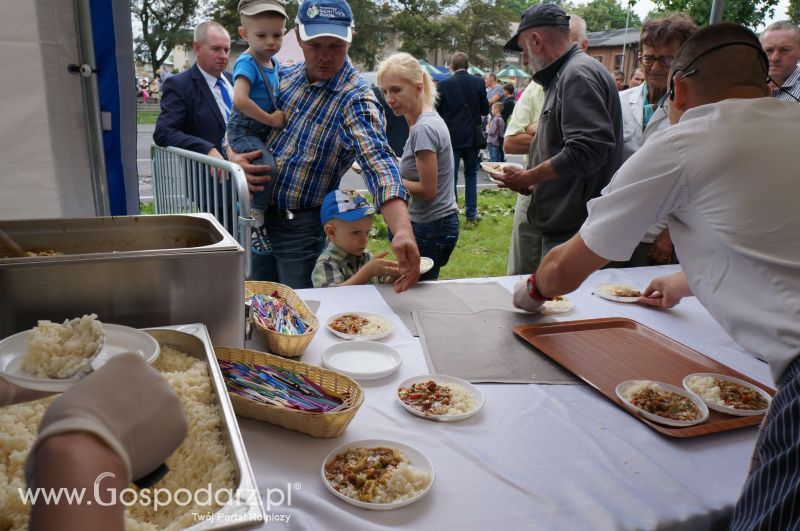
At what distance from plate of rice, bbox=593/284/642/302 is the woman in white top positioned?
1.01 metres

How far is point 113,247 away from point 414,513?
1037 mm

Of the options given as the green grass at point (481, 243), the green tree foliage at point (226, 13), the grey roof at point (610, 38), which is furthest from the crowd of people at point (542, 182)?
the grey roof at point (610, 38)

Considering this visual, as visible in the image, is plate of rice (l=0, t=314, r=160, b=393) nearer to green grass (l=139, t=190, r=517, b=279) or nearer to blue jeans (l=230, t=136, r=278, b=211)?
blue jeans (l=230, t=136, r=278, b=211)

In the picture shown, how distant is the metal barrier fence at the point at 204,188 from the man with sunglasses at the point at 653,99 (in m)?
1.88

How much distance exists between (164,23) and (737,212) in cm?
1932

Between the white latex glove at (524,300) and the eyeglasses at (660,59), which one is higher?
the eyeglasses at (660,59)

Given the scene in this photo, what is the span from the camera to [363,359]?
155 cm

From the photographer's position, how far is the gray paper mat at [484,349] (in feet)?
4.96

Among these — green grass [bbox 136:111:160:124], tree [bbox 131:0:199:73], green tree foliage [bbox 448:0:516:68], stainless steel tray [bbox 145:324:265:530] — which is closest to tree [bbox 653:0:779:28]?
stainless steel tray [bbox 145:324:265:530]

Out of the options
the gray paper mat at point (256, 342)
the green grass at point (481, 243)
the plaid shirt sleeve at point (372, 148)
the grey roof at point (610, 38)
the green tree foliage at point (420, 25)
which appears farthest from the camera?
the grey roof at point (610, 38)

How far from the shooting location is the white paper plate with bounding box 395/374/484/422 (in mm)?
1253

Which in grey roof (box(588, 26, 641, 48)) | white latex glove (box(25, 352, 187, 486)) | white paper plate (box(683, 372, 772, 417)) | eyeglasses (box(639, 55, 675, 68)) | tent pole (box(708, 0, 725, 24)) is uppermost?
Answer: grey roof (box(588, 26, 641, 48))

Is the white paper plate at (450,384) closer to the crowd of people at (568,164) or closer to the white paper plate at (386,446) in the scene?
the white paper plate at (386,446)

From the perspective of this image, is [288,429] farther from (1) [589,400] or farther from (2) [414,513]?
(1) [589,400]
